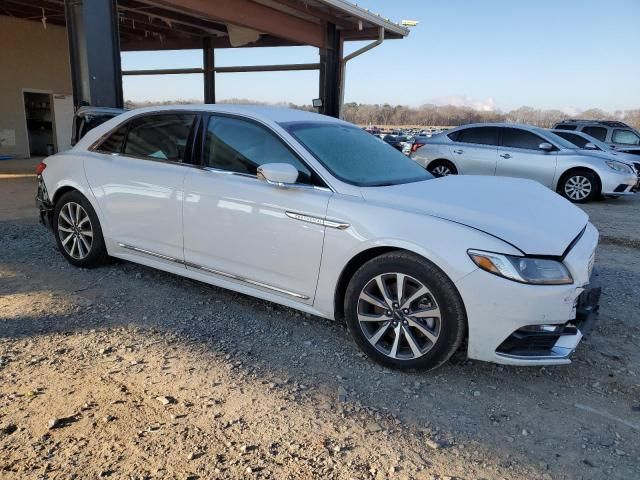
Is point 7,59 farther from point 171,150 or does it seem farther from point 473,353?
point 473,353

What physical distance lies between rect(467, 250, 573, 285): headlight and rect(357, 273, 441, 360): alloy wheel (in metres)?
0.36

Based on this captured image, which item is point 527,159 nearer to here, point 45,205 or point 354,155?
point 354,155

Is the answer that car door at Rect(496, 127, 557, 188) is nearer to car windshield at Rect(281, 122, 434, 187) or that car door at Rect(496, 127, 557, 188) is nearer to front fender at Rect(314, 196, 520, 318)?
car windshield at Rect(281, 122, 434, 187)

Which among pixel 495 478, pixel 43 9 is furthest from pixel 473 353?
pixel 43 9

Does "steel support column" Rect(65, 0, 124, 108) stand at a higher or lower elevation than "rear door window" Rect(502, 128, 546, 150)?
higher

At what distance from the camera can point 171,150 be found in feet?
13.6

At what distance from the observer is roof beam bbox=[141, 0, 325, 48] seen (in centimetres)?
873

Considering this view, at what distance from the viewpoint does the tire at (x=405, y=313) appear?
2.89 m

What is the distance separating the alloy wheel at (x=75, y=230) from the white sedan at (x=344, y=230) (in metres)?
0.02

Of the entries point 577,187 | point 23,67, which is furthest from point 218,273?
point 23,67

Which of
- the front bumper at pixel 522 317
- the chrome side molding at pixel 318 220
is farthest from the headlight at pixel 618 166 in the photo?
the chrome side molding at pixel 318 220

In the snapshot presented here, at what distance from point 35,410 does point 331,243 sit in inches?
73.6

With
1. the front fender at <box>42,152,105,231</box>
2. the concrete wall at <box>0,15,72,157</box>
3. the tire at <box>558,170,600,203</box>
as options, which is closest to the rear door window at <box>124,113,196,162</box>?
the front fender at <box>42,152,105,231</box>

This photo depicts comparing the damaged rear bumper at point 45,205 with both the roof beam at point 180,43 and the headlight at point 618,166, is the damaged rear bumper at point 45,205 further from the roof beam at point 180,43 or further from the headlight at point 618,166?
the roof beam at point 180,43
